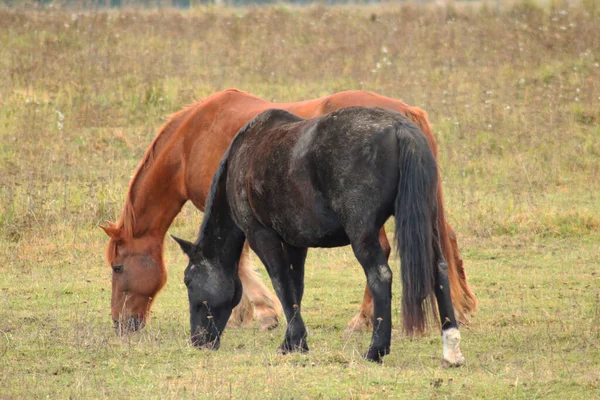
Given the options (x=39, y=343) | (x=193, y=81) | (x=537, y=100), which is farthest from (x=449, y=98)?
(x=39, y=343)

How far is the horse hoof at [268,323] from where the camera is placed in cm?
782

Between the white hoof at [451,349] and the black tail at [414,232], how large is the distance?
0.72ft

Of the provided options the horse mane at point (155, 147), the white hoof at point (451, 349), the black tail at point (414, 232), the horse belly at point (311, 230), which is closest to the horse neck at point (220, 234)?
the horse belly at point (311, 230)

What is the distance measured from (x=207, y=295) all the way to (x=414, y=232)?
184cm

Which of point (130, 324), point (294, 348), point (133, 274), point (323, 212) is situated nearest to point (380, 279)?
point (323, 212)

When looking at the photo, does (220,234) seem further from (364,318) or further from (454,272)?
(454,272)

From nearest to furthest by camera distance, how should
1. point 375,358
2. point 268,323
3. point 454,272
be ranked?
1. point 375,358
2. point 454,272
3. point 268,323

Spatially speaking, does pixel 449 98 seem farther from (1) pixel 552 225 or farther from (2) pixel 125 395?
(2) pixel 125 395

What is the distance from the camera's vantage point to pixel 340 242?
6.13 metres

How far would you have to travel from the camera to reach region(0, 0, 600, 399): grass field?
5566 millimetres

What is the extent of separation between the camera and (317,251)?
10547mm

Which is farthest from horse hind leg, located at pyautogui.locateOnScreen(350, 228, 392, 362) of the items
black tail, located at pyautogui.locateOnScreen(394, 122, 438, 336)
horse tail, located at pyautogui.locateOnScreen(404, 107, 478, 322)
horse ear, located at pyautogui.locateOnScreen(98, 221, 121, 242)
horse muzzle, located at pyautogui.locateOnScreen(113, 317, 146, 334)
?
horse ear, located at pyautogui.locateOnScreen(98, 221, 121, 242)

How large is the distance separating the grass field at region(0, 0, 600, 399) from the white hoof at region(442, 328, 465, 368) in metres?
0.08

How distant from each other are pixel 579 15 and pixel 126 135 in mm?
9496
